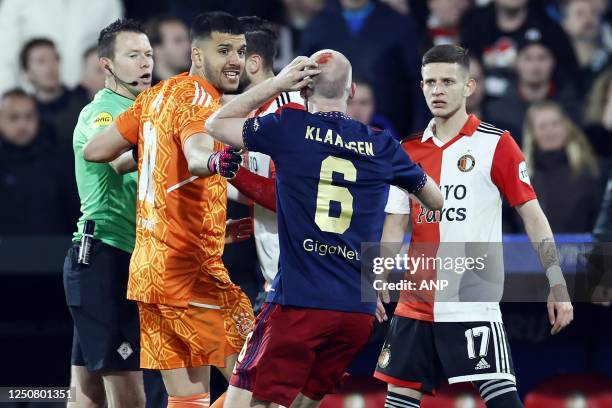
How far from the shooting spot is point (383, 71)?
29.9 ft

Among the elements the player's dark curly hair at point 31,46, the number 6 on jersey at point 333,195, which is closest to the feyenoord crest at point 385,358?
the number 6 on jersey at point 333,195

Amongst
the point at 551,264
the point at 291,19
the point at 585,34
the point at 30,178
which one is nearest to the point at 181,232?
the point at 551,264

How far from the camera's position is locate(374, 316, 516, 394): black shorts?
576 cm

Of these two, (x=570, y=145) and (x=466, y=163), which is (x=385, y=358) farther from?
(x=570, y=145)

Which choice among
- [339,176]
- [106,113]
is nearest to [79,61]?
[106,113]

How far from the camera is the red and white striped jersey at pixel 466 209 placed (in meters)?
5.84

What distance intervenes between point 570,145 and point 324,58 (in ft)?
13.6

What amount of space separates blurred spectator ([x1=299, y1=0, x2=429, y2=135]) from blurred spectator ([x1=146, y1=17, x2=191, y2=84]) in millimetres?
869

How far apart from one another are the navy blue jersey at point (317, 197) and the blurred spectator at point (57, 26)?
4.74 metres

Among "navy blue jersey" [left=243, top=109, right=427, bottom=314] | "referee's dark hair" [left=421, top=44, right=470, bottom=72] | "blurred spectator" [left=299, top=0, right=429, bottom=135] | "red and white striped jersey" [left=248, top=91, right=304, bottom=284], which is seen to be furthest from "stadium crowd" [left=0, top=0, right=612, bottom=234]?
"navy blue jersey" [left=243, top=109, right=427, bottom=314]

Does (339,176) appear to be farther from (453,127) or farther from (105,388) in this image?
(105,388)

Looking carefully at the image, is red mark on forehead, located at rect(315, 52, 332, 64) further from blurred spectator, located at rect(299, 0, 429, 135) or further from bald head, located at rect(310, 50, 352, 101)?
blurred spectator, located at rect(299, 0, 429, 135)

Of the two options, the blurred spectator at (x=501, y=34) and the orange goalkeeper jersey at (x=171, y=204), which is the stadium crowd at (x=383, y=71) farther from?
the orange goalkeeper jersey at (x=171, y=204)

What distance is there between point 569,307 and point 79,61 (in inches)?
202
